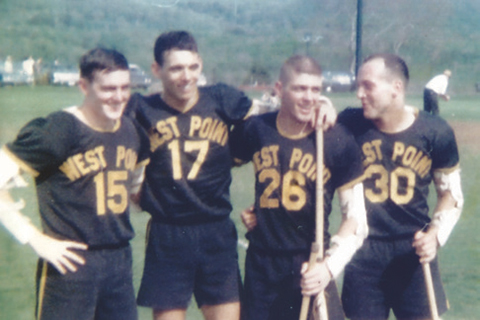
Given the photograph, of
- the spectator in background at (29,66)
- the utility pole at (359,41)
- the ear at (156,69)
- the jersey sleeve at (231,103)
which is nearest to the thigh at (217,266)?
the jersey sleeve at (231,103)

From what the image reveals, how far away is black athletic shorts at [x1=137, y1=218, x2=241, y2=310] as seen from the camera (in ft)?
13.1

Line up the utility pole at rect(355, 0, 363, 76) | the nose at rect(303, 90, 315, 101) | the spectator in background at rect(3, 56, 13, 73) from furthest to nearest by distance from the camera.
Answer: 1. the spectator in background at rect(3, 56, 13, 73)
2. the utility pole at rect(355, 0, 363, 76)
3. the nose at rect(303, 90, 315, 101)

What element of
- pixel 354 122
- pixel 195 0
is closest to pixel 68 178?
pixel 354 122

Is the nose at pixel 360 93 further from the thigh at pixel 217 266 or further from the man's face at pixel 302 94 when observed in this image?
the thigh at pixel 217 266

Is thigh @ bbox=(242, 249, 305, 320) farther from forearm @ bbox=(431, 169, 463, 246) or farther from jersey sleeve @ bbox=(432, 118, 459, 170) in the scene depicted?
jersey sleeve @ bbox=(432, 118, 459, 170)

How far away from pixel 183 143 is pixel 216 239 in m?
0.65

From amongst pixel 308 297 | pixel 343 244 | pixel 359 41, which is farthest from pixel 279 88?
pixel 359 41

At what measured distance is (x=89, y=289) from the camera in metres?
3.46

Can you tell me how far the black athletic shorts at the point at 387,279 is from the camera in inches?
157

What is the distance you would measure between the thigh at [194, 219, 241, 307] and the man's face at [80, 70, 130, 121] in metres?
0.97

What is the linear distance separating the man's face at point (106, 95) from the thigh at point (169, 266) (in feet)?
2.83

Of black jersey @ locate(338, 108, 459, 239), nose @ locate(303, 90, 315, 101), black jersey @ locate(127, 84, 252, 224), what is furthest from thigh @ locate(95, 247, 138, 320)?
black jersey @ locate(338, 108, 459, 239)

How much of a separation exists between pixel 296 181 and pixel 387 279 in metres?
0.92

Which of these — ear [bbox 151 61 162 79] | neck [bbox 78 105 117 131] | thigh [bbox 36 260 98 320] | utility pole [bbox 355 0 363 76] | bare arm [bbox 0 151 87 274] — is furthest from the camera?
utility pole [bbox 355 0 363 76]
